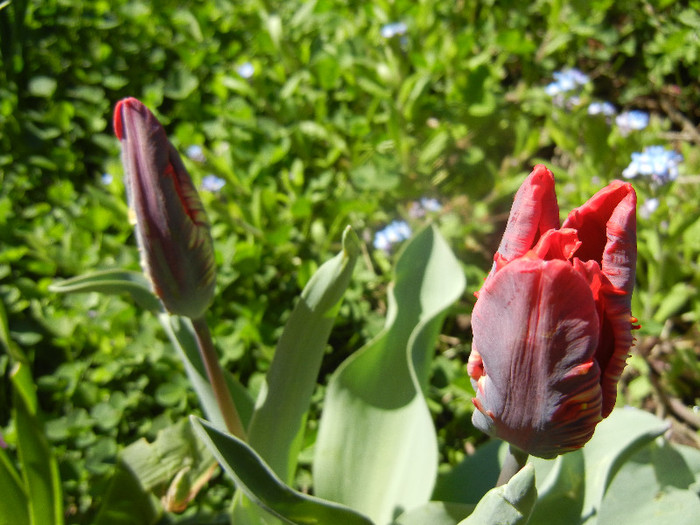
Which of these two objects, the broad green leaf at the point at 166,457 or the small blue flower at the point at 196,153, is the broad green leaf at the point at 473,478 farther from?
the small blue flower at the point at 196,153

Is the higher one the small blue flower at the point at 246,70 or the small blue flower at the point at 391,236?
the small blue flower at the point at 246,70

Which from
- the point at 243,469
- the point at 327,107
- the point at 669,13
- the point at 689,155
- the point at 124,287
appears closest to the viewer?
the point at 243,469

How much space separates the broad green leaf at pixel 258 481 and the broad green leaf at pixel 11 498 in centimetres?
46

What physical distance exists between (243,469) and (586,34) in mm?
2009

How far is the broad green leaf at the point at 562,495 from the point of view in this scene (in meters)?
0.81

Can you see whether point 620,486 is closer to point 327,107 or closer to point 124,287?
point 124,287

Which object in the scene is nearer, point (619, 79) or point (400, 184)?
point (400, 184)

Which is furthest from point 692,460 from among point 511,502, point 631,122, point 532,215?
point 631,122

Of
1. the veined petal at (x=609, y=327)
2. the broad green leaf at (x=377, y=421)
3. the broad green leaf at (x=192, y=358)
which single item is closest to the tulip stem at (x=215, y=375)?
the broad green leaf at (x=192, y=358)

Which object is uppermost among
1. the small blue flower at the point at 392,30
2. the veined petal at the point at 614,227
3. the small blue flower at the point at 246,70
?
the veined petal at the point at 614,227

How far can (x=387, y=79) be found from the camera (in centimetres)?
193

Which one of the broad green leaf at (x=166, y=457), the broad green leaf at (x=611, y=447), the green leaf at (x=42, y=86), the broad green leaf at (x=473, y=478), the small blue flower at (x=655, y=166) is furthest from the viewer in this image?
the green leaf at (x=42, y=86)

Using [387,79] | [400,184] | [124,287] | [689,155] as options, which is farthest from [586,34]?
[124,287]

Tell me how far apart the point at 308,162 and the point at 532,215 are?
150 cm
